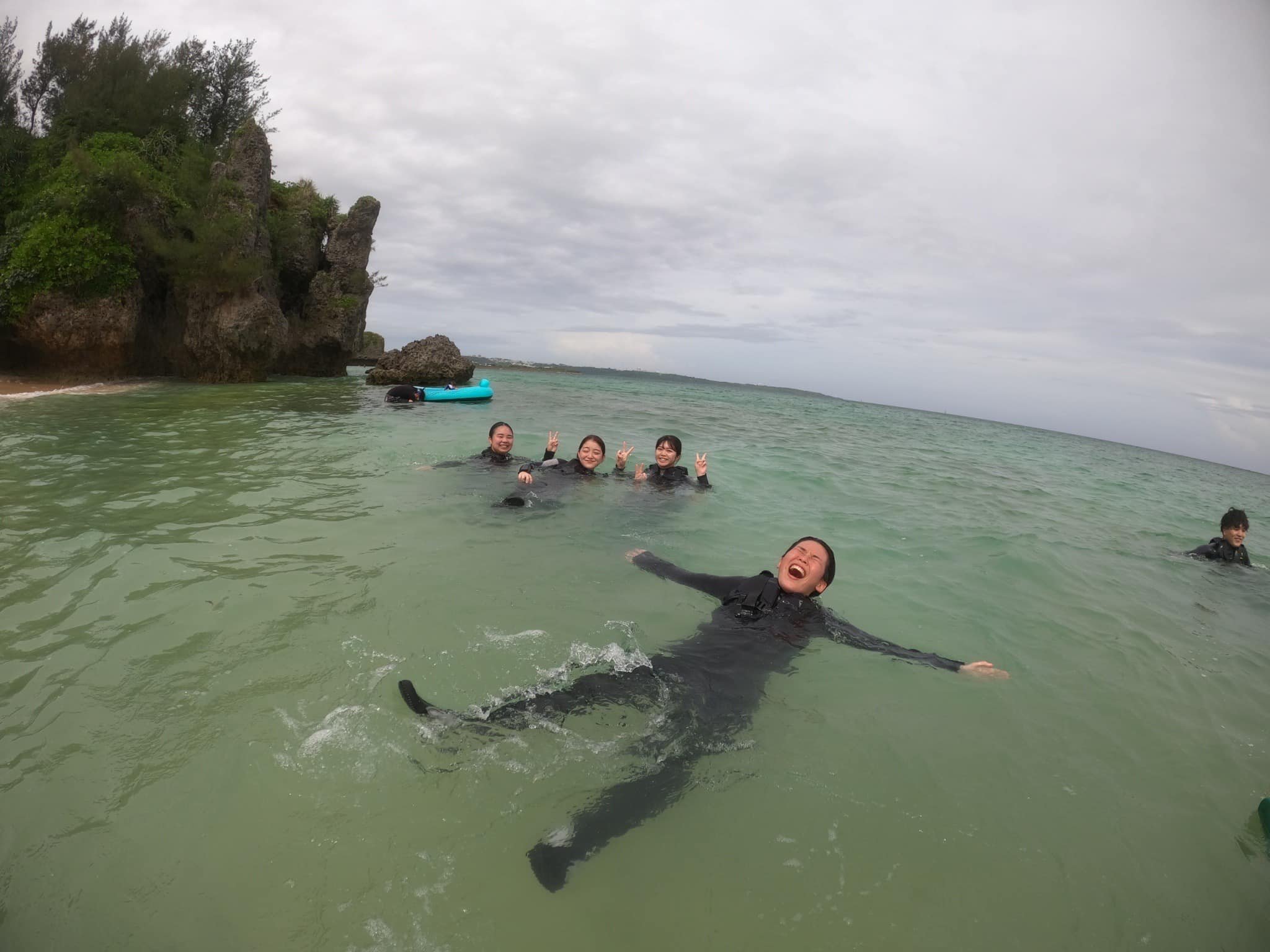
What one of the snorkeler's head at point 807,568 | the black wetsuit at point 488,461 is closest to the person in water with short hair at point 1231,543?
the snorkeler's head at point 807,568

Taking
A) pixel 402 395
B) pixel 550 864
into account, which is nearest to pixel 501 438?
pixel 550 864

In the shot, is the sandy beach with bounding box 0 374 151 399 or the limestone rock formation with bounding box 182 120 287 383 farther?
the limestone rock formation with bounding box 182 120 287 383

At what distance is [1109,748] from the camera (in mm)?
4102

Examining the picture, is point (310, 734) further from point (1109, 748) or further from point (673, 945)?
point (1109, 748)

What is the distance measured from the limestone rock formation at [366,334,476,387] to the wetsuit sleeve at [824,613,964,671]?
22244 mm

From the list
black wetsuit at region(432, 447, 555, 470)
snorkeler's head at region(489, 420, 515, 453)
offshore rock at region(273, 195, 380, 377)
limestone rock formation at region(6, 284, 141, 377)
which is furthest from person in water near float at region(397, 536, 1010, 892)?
offshore rock at region(273, 195, 380, 377)

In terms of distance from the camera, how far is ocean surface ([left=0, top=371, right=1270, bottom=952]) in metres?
2.48

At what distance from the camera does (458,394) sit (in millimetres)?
20500

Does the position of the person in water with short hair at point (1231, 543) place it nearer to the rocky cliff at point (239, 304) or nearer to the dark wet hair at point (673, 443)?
the dark wet hair at point (673, 443)

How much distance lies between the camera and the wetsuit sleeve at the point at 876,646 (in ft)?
14.8

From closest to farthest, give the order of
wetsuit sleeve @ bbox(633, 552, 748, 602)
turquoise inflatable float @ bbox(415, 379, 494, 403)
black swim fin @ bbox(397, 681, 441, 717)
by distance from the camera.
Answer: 1. black swim fin @ bbox(397, 681, 441, 717)
2. wetsuit sleeve @ bbox(633, 552, 748, 602)
3. turquoise inflatable float @ bbox(415, 379, 494, 403)

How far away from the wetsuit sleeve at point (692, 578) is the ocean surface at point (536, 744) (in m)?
0.29

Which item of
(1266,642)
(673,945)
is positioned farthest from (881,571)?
(673,945)

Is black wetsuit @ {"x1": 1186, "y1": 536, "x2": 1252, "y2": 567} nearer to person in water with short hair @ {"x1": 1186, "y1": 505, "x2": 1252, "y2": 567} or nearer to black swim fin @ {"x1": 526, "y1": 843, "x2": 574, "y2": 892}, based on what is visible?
person in water with short hair @ {"x1": 1186, "y1": 505, "x2": 1252, "y2": 567}
